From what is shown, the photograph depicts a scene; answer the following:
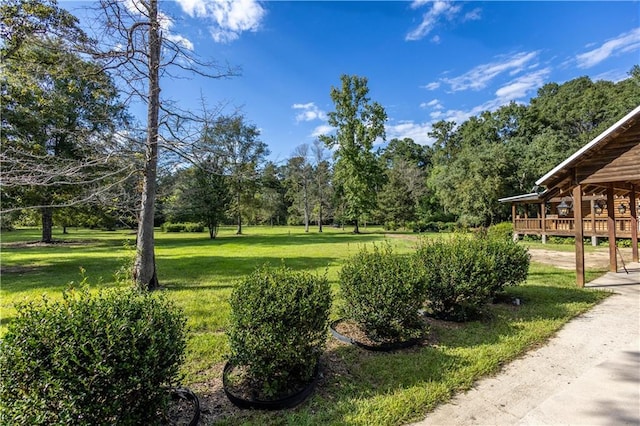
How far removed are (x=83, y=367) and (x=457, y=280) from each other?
4.29 m

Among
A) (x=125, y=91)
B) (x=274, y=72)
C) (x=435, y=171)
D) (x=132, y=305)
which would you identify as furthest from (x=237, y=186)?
(x=435, y=171)

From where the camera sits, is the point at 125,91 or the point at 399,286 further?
the point at 125,91

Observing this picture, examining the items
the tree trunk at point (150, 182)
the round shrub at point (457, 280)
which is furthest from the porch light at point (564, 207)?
the tree trunk at point (150, 182)

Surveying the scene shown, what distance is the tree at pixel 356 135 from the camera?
27484mm

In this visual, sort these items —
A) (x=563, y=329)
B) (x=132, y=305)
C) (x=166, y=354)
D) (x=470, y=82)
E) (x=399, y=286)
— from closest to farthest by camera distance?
1. (x=166, y=354)
2. (x=132, y=305)
3. (x=399, y=286)
4. (x=563, y=329)
5. (x=470, y=82)

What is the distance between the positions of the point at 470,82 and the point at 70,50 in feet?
45.3

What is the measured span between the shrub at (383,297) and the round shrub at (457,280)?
0.65 m

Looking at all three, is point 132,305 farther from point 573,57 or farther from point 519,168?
point 519,168

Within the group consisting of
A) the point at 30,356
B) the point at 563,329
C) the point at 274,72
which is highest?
the point at 274,72

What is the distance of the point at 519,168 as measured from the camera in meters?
25.0

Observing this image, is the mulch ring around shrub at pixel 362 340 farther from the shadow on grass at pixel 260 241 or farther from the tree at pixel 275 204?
the tree at pixel 275 204

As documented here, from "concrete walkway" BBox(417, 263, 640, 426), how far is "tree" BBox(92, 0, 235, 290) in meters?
5.56

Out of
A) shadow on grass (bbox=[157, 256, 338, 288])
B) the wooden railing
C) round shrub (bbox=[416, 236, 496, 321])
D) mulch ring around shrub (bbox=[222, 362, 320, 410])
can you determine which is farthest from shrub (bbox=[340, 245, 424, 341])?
the wooden railing

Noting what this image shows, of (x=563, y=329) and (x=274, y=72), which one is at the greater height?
(x=274, y=72)
